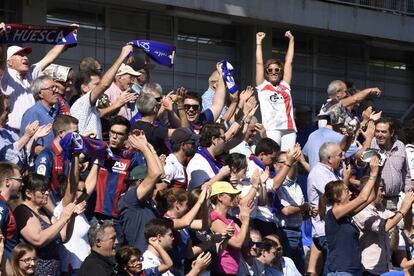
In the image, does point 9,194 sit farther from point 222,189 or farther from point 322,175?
point 322,175

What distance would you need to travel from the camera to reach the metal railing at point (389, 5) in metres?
24.4

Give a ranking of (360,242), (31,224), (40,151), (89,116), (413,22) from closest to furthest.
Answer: (31,224), (40,151), (89,116), (360,242), (413,22)

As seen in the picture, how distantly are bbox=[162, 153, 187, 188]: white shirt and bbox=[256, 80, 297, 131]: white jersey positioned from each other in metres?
3.43

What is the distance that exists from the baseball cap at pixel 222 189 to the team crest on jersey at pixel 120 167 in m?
0.98

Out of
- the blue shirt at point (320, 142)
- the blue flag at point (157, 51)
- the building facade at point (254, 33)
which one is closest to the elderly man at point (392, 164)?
the blue shirt at point (320, 142)

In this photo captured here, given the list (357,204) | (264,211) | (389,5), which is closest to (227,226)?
(264,211)

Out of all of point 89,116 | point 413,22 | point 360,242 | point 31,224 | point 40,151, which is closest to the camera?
point 31,224

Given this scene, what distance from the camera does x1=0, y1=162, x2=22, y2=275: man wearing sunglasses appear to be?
10961 mm

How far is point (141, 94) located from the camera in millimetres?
14109

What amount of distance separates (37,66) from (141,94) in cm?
123

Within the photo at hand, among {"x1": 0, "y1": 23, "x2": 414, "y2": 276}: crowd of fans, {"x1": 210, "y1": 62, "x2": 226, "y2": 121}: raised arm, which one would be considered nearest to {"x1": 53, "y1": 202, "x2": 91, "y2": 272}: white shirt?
{"x1": 0, "y1": 23, "x2": 414, "y2": 276}: crowd of fans

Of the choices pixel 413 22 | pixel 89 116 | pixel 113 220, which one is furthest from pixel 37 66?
A: pixel 413 22

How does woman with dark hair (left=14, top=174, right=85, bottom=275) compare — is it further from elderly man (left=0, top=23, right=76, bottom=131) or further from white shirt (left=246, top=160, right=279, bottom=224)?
white shirt (left=246, top=160, right=279, bottom=224)

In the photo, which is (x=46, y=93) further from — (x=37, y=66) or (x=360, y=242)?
(x=360, y=242)
